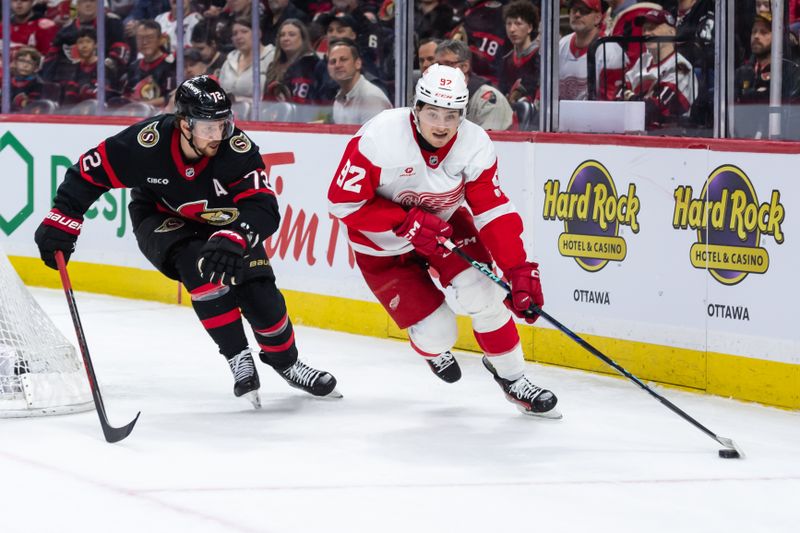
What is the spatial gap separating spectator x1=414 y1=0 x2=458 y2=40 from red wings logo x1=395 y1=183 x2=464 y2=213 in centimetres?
169

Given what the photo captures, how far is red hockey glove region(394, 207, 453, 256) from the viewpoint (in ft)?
12.9

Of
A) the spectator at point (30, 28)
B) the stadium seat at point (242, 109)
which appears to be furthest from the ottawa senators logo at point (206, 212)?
the spectator at point (30, 28)

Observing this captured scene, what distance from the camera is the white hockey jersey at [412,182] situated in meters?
4.03

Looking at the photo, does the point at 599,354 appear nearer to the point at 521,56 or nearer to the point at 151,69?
the point at 521,56

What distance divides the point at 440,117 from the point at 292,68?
2.62 metres

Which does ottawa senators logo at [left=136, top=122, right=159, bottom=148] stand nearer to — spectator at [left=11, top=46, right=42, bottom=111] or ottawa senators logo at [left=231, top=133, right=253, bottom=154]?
ottawa senators logo at [left=231, top=133, right=253, bottom=154]

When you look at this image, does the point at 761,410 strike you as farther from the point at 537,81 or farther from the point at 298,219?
the point at 298,219

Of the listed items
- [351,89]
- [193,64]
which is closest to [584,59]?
[351,89]

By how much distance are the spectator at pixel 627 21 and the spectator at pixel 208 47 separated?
2.27m

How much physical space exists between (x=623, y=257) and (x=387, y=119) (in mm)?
1184

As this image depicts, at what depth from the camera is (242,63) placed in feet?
21.7

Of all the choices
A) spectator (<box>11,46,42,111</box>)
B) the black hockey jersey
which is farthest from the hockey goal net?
spectator (<box>11,46,42,111</box>)

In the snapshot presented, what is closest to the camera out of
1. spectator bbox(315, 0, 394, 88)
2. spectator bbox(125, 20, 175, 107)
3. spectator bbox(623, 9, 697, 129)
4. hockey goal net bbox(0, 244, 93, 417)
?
hockey goal net bbox(0, 244, 93, 417)

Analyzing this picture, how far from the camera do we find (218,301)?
4.26 m
